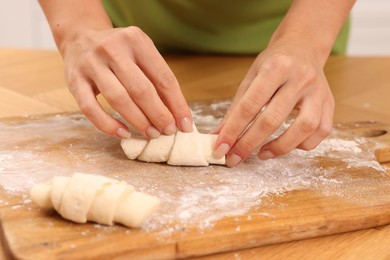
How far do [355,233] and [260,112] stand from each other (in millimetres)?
301

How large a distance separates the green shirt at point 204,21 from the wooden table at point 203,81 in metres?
0.05

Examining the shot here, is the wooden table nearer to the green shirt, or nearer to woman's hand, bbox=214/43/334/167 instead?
the green shirt

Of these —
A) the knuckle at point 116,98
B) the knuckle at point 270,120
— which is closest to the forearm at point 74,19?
the knuckle at point 116,98

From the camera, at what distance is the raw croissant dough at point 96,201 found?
97 centimetres

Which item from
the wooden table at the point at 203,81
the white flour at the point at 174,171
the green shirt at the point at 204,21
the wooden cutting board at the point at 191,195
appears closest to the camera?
the wooden cutting board at the point at 191,195

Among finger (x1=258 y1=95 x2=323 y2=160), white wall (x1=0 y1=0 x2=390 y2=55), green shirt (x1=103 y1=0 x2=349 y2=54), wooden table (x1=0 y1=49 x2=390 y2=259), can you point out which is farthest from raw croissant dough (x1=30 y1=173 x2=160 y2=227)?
white wall (x1=0 y1=0 x2=390 y2=55)

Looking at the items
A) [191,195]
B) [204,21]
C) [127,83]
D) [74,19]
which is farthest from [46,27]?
[191,195]

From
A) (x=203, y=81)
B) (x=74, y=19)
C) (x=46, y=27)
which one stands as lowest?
(x=46, y=27)

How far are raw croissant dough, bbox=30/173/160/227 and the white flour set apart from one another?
32mm

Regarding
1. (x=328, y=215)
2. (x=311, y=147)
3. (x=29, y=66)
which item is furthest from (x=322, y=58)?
(x=29, y=66)

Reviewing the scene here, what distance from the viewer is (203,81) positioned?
6.37ft

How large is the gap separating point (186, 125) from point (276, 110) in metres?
0.18

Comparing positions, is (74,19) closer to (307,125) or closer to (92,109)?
(92,109)

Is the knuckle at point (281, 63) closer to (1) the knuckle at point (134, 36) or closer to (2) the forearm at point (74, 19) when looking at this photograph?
(1) the knuckle at point (134, 36)
